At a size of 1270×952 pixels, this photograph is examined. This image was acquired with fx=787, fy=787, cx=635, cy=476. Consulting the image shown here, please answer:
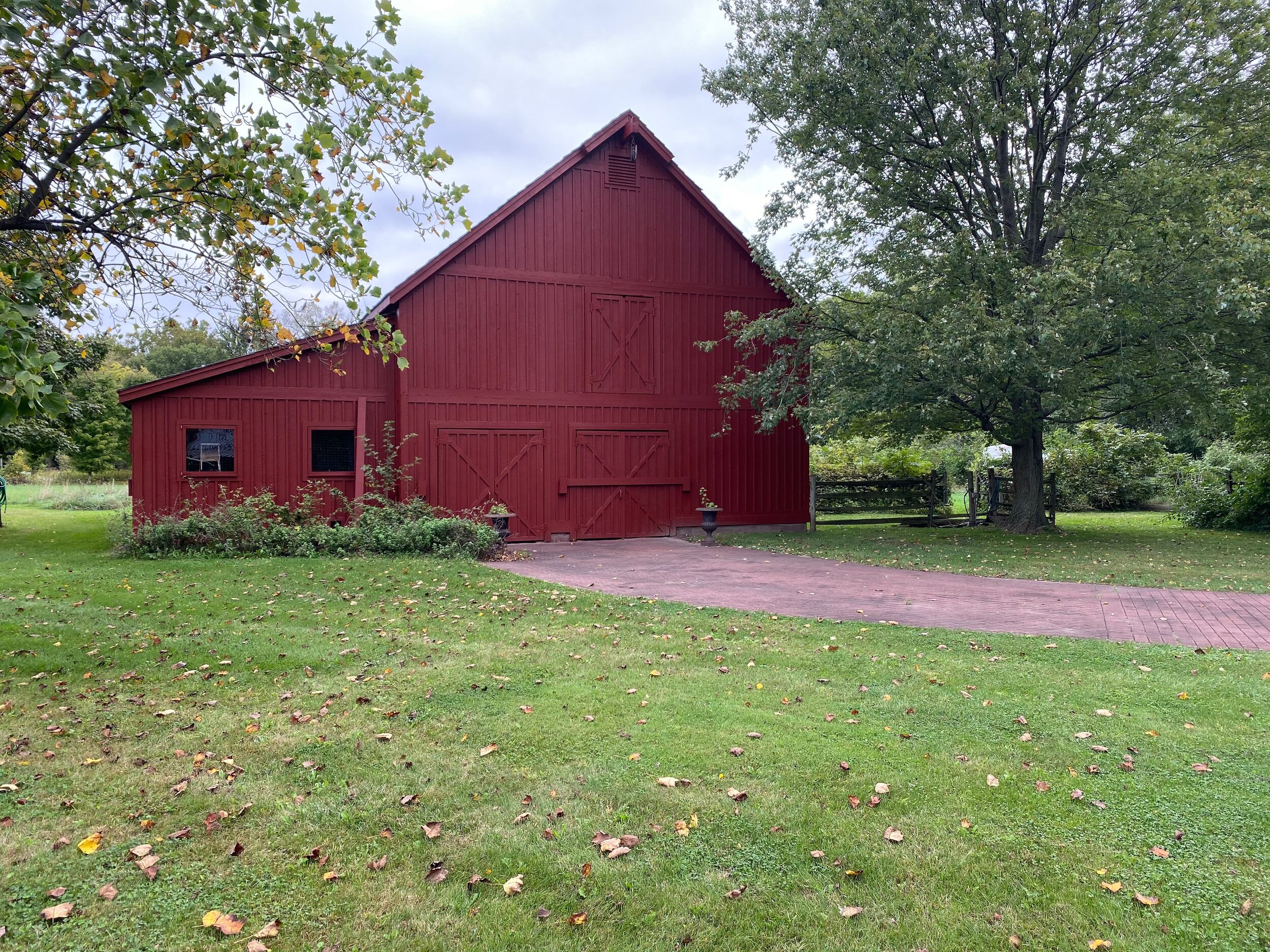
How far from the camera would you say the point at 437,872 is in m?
3.20

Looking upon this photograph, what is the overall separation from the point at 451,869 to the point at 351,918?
17.5 inches

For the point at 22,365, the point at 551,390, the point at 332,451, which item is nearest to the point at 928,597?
the point at 22,365

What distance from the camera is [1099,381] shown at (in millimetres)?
14570

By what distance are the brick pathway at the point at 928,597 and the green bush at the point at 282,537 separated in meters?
1.25

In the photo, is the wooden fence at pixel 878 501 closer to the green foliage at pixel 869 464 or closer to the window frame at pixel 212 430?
the green foliage at pixel 869 464

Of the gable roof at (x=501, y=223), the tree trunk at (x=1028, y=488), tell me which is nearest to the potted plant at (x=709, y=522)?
the gable roof at (x=501, y=223)

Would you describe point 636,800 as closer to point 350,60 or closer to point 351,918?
point 351,918

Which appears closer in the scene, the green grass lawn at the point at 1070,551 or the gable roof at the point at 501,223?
the green grass lawn at the point at 1070,551

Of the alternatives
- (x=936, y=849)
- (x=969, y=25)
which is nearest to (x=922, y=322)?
(x=969, y=25)

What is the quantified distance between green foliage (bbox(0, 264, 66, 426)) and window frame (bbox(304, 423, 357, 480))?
1134cm

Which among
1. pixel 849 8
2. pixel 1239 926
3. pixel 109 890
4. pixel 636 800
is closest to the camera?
pixel 1239 926

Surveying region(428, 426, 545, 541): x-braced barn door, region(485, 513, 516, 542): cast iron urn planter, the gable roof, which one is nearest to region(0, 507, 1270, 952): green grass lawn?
region(485, 513, 516, 542): cast iron urn planter

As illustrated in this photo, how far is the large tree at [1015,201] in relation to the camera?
42.7 feet

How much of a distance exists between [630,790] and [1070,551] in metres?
12.5
